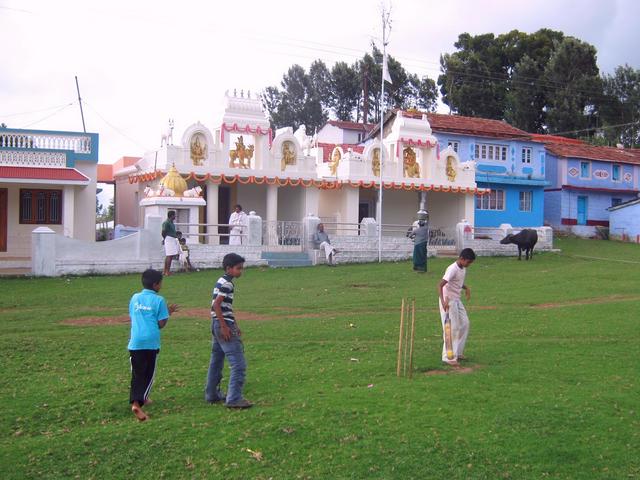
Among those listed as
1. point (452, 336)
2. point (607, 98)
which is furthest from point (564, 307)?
point (607, 98)

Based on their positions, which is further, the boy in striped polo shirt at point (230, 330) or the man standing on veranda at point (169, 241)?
the man standing on veranda at point (169, 241)

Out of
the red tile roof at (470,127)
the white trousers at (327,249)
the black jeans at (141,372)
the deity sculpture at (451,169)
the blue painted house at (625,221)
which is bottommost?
the black jeans at (141,372)

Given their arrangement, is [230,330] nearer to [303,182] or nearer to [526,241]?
[526,241]

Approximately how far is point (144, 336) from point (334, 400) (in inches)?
90.0

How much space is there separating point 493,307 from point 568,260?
13134mm

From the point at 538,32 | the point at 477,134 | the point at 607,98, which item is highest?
the point at 538,32

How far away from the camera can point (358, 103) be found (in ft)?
210

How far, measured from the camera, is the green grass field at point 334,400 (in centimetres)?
690

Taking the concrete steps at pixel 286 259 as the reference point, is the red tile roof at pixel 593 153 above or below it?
above

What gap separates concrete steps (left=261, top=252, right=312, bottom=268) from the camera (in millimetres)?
24938

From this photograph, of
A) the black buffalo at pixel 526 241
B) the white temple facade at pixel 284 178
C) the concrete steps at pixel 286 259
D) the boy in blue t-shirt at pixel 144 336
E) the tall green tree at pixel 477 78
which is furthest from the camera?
the tall green tree at pixel 477 78

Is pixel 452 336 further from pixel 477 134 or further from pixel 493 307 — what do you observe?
pixel 477 134

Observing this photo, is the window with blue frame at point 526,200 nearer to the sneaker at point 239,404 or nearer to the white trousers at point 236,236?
the white trousers at point 236,236

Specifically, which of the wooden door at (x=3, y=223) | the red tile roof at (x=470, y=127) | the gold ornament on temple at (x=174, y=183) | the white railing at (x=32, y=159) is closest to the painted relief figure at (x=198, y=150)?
the gold ornament on temple at (x=174, y=183)
